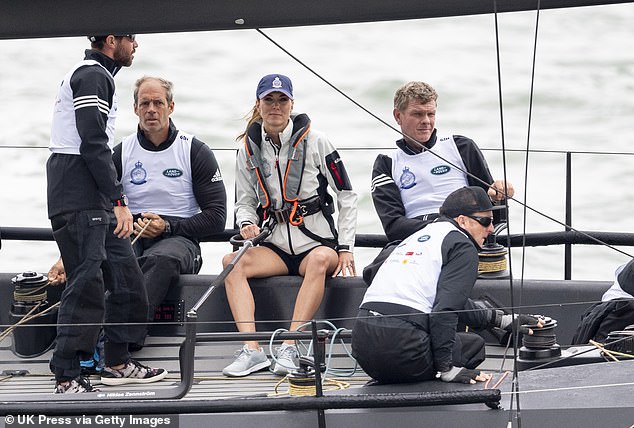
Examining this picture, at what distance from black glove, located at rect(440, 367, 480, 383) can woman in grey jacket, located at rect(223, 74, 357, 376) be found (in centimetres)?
111

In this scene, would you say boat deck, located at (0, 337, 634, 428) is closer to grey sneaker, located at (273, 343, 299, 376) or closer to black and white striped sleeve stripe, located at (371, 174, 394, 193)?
grey sneaker, located at (273, 343, 299, 376)

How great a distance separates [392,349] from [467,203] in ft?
2.07

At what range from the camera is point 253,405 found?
4.52 m

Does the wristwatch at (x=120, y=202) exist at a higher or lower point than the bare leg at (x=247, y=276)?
higher

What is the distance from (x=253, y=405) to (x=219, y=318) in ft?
4.50

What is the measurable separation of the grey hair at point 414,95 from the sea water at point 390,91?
227 inches

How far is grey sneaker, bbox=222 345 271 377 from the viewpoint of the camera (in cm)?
521

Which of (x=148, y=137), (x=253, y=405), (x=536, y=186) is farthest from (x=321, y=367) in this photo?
(x=536, y=186)

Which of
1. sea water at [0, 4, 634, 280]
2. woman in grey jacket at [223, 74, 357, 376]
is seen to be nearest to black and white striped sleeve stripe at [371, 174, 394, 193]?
woman in grey jacket at [223, 74, 357, 376]

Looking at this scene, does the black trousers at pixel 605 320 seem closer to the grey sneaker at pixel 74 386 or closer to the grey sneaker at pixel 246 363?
the grey sneaker at pixel 246 363

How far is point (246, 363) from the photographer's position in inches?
206

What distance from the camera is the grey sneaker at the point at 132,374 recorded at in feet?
17.1

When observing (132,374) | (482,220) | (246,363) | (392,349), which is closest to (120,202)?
(132,374)

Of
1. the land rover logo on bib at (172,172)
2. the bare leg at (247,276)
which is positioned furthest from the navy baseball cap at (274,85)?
the bare leg at (247,276)
